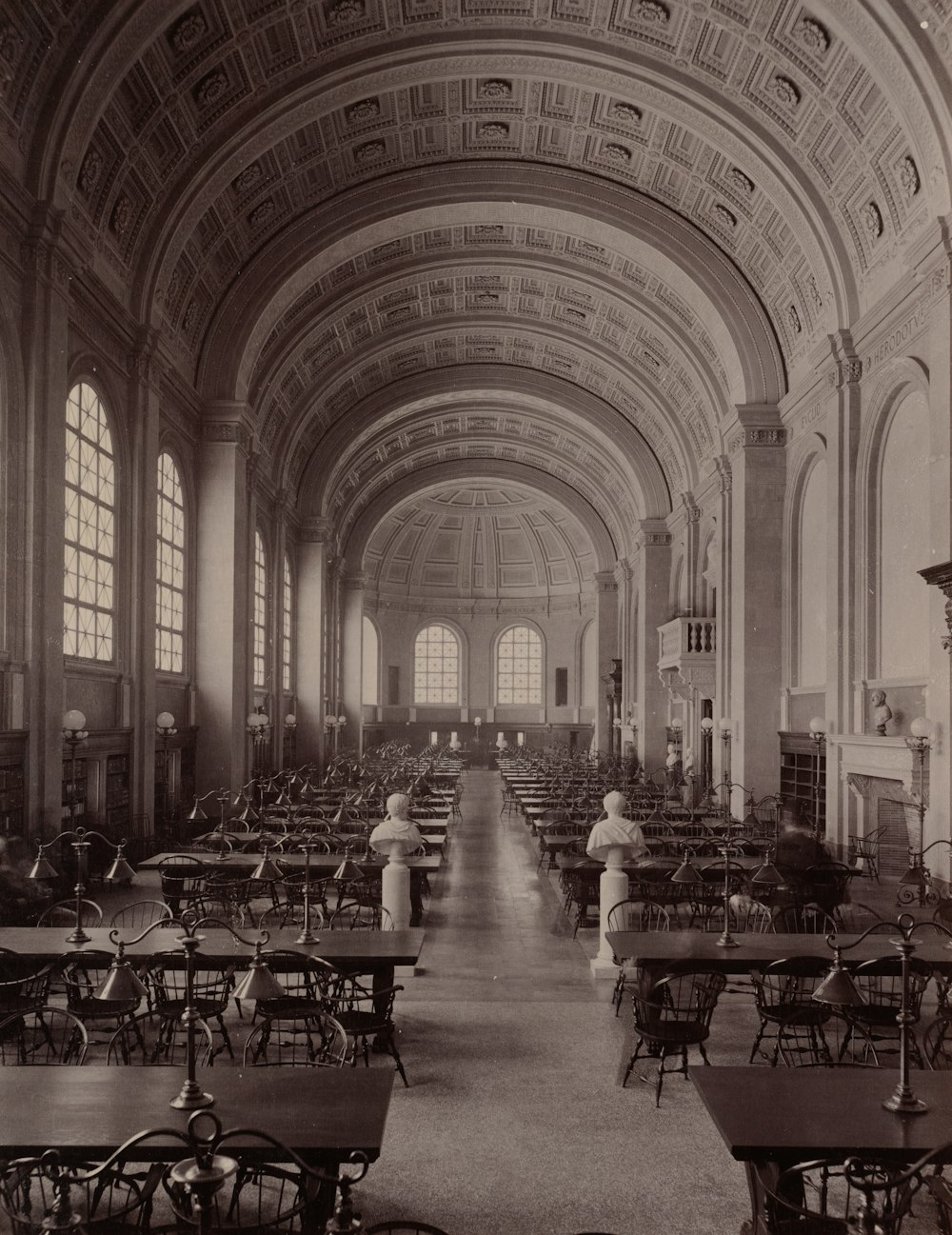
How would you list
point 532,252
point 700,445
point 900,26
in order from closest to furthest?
point 900,26 → point 532,252 → point 700,445

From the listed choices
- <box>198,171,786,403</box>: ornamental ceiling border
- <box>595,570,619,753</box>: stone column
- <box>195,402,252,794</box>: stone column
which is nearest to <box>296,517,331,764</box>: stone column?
<box>195,402,252,794</box>: stone column

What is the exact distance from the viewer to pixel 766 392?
22.3 m

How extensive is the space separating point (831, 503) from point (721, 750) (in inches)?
279

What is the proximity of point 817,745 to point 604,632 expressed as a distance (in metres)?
25.0

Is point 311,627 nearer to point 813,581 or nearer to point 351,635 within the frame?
point 351,635

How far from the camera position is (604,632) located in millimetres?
43469

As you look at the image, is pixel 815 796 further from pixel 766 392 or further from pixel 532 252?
pixel 532 252

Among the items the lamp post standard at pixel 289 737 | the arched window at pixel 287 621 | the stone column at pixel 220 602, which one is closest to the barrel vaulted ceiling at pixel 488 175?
the stone column at pixel 220 602

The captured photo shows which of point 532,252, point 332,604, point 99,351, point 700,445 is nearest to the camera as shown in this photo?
point 99,351

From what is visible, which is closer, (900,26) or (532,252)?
(900,26)

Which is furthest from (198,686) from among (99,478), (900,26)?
(900,26)

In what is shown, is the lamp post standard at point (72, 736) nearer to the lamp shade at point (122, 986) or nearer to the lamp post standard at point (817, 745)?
the lamp shade at point (122, 986)

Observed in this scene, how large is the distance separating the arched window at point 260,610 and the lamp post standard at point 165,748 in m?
7.54

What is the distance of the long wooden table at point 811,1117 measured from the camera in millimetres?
4637
